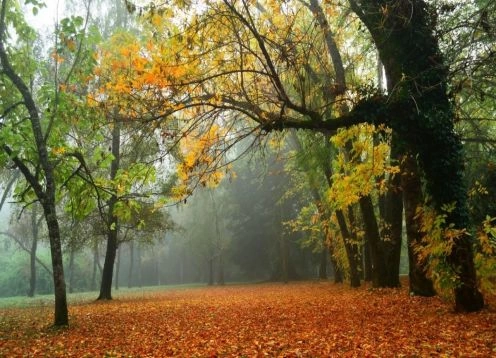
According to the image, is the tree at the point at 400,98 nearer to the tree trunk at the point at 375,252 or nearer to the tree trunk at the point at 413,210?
the tree trunk at the point at 413,210

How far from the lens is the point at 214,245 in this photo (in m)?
38.1

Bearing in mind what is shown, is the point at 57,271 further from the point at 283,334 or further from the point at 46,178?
the point at 283,334

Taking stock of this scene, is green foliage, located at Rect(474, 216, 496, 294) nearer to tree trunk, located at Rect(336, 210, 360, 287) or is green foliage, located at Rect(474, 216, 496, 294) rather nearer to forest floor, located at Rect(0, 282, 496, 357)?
forest floor, located at Rect(0, 282, 496, 357)

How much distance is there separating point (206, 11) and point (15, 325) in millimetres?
8827

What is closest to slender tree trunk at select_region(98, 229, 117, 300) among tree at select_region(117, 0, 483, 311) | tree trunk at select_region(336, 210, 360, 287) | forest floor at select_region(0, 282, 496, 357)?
forest floor at select_region(0, 282, 496, 357)

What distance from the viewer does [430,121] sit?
7.26 meters

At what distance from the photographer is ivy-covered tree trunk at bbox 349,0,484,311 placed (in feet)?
23.9

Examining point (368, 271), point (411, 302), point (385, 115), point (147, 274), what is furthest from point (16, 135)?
point (147, 274)

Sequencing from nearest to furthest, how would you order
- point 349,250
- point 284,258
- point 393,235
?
point 393,235, point 349,250, point 284,258

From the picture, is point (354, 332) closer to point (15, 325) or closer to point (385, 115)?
point (385, 115)

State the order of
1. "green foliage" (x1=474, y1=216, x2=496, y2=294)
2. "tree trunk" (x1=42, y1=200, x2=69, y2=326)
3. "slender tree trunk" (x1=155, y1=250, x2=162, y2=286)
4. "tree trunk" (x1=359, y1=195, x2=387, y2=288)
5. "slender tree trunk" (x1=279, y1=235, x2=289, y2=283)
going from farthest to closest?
1. "slender tree trunk" (x1=155, y1=250, x2=162, y2=286)
2. "slender tree trunk" (x1=279, y1=235, x2=289, y2=283)
3. "tree trunk" (x1=359, y1=195, x2=387, y2=288)
4. "tree trunk" (x1=42, y1=200, x2=69, y2=326)
5. "green foliage" (x1=474, y1=216, x2=496, y2=294)

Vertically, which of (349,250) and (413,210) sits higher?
(413,210)

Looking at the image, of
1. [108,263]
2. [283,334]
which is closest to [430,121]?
[283,334]

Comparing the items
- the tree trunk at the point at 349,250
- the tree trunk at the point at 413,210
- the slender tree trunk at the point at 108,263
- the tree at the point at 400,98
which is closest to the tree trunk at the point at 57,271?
the tree at the point at 400,98
